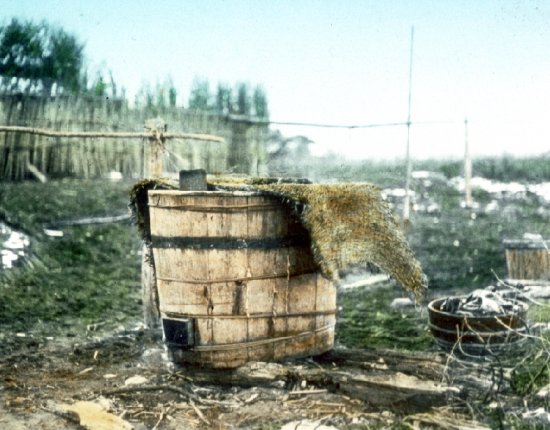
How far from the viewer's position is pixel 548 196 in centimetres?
1470

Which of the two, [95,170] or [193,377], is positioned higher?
[95,170]

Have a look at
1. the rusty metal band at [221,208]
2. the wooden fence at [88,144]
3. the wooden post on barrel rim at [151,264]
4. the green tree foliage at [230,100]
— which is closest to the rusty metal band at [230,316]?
the rusty metal band at [221,208]

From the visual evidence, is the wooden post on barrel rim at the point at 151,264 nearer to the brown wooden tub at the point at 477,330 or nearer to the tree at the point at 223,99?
the brown wooden tub at the point at 477,330

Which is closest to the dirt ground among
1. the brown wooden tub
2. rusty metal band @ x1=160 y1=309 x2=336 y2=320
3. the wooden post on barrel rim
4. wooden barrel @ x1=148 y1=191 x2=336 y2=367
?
wooden barrel @ x1=148 y1=191 x2=336 y2=367

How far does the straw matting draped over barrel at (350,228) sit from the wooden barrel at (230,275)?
0.30 metres

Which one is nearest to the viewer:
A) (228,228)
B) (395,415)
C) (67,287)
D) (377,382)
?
(395,415)

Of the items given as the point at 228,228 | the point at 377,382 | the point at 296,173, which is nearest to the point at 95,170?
the point at 296,173

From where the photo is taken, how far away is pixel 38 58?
50.3 feet

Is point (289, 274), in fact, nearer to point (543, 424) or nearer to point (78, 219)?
point (543, 424)

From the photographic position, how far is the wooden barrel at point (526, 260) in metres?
8.93

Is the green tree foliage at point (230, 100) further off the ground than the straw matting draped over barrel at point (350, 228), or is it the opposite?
the green tree foliage at point (230, 100)

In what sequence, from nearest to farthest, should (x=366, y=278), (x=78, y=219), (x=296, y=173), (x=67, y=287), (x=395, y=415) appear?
(x=395, y=415) → (x=67, y=287) → (x=366, y=278) → (x=78, y=219) → (x=296, y=173)

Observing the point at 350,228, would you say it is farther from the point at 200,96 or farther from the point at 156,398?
the point at 200,96

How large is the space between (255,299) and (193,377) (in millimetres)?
713
